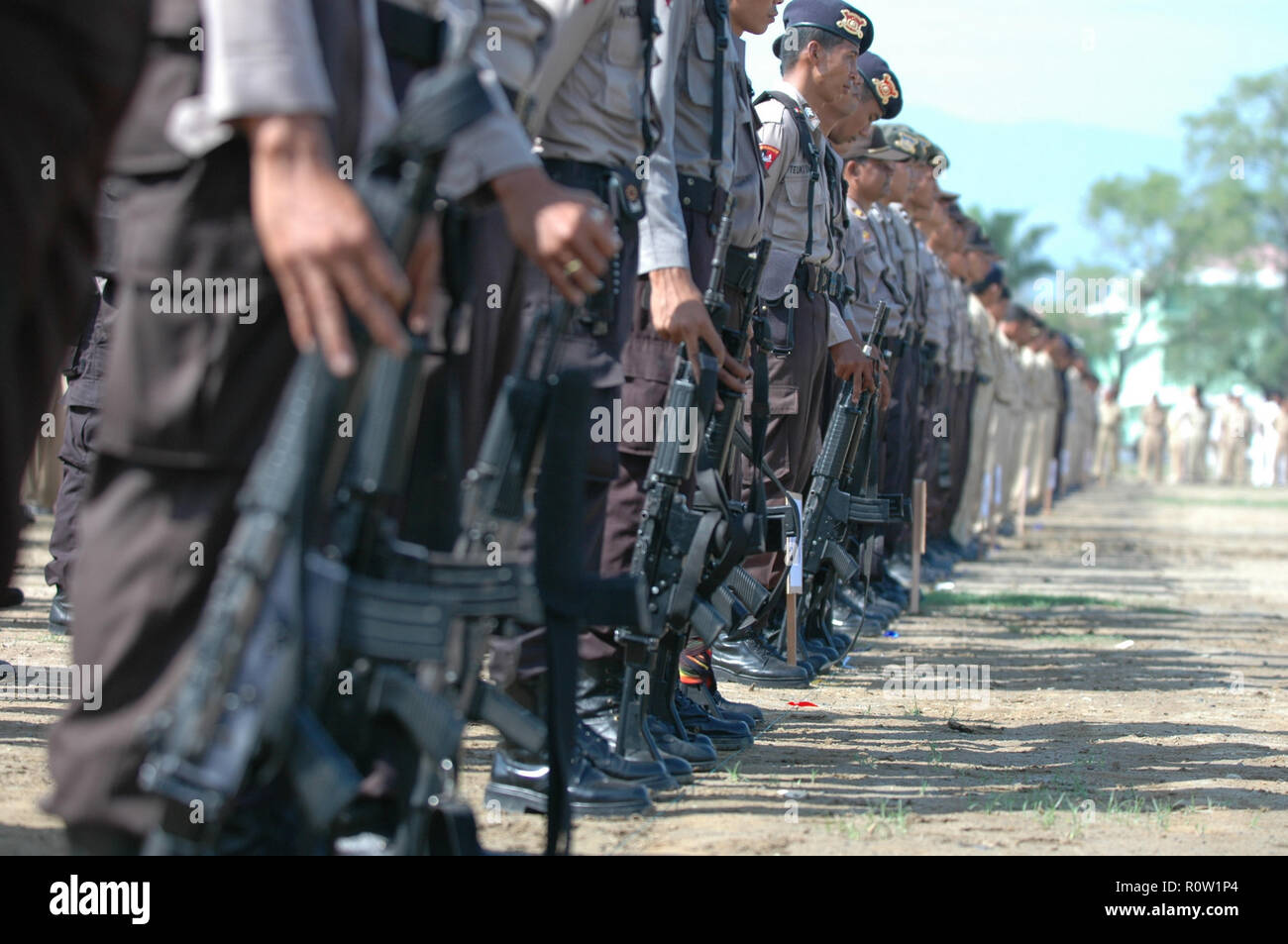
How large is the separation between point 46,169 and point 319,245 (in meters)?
0.38

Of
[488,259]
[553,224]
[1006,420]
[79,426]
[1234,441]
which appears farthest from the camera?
[1234,441]

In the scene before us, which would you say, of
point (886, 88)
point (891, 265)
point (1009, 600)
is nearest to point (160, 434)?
point (886, 88)

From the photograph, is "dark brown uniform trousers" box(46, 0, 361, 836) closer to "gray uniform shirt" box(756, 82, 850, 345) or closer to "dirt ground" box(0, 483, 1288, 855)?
"dirt ground" box(0, 483, 1288, 855)

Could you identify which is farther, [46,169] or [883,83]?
[883,83]

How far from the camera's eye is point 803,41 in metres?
7.55

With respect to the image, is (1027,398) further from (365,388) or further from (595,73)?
(365,388)

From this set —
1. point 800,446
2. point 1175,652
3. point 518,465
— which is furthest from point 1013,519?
point 518,465

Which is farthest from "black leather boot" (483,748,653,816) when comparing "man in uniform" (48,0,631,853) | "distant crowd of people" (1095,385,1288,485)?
"distant crowd of people" (1095,385,1288,485)

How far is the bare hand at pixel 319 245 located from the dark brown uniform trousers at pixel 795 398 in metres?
4.69

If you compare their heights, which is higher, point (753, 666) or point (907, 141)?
point (907, 141)

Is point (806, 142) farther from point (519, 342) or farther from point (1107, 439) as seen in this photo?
point (1107, 439)

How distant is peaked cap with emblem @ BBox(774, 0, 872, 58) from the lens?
7.54m

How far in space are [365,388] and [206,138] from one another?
399mm

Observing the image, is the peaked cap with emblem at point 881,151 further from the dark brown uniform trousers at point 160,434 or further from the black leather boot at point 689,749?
the dark brown uniform trousers at point 160,434
